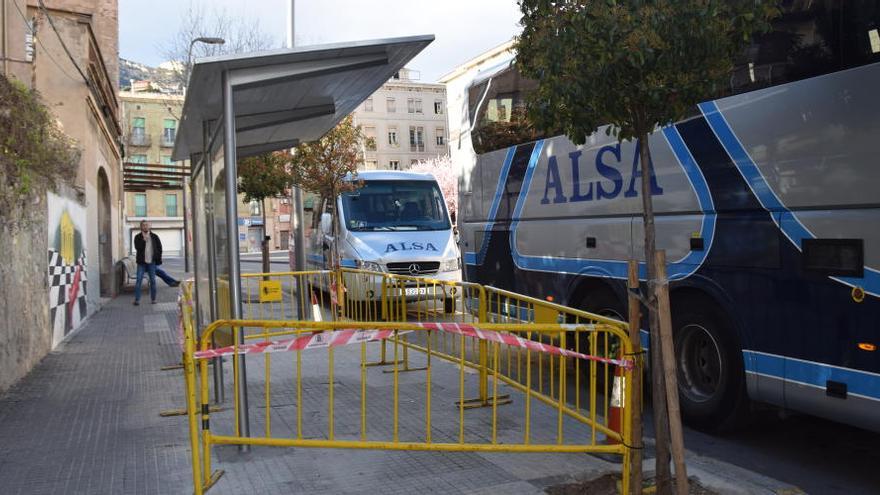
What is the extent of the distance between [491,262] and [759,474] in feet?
16.9

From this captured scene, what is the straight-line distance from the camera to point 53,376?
7770mm

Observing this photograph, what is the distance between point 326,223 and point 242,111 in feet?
31.0

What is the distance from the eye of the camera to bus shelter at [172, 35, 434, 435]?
16.4ft

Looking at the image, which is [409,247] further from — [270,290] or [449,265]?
[270,290]

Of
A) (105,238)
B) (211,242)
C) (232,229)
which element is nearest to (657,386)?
(232,229)

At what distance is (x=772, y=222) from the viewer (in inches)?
205

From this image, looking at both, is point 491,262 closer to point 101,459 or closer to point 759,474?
point 759,474

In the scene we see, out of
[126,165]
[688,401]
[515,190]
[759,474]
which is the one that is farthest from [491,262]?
[126,165]

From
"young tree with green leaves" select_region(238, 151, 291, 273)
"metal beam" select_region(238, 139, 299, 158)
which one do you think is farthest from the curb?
"young tree with green leaves" select_region(238, 151, 291, 273)

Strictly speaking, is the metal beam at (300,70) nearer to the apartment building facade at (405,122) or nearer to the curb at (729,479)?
the curb at (729,479)

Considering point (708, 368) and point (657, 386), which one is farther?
point (708, 368)

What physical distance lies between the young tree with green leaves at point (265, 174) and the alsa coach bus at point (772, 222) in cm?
965

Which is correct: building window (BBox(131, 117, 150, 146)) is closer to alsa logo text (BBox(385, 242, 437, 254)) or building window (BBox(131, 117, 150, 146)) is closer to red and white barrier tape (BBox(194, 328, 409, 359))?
alsa logo text (BBox(385, 242, 437, 254))

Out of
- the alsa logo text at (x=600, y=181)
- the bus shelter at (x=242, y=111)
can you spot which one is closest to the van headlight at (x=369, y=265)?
the bus shelter at (x=242, y=111)
